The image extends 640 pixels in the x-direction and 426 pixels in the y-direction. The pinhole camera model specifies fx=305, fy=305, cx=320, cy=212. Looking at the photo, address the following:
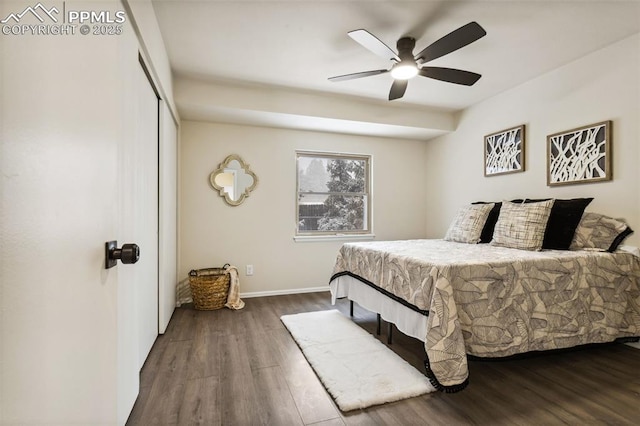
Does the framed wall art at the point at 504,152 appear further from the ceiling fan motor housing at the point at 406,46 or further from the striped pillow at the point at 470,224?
the ceiling fan motor housing at the point at 406,46

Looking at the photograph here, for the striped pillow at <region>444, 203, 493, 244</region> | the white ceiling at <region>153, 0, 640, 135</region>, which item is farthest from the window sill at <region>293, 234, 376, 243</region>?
the white ceiling at <region>153, 0, 640, 135</region>

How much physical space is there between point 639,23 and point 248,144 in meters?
3.82

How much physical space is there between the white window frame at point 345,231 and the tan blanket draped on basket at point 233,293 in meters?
0.99

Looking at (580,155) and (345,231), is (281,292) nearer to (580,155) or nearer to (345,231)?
(345,231)

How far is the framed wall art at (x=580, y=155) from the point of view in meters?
2.63

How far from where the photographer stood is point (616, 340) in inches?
94.0

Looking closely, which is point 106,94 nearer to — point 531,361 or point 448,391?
point 448,391

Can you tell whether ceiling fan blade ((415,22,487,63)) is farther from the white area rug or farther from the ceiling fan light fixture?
the white area rug

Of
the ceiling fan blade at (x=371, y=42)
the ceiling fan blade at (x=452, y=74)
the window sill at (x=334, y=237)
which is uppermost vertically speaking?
the ceiling fan blade at (x=371, y=42)

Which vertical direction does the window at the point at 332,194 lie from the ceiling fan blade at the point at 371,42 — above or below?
below

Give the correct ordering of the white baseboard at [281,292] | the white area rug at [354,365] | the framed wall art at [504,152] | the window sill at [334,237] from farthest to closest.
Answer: the window sill at [334,237] < the white baseboard at [281,292] < the framed wall art at [504,152] < the white area rug at [354,365]

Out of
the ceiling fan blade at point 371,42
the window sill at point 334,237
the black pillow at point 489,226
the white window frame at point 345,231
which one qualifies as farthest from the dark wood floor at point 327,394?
the ceiling fan blade at point 371,42

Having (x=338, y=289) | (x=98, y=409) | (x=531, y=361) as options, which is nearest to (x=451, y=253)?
(x=531, y=361)

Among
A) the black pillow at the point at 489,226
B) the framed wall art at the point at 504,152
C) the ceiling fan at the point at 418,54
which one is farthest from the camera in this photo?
the framed wall art at the point at 504,152
